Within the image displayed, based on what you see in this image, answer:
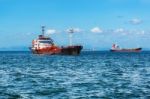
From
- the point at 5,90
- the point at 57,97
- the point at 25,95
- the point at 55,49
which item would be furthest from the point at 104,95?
the point at 55,49

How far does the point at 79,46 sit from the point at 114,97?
10145 centimetres

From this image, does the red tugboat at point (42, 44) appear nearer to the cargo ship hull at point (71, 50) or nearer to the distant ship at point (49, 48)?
the distant ship at point (49, 48)

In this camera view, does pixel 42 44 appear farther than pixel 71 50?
Yes

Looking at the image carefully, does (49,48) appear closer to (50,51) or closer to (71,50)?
(50,51)

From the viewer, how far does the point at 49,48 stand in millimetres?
142750

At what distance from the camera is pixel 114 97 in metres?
28.1

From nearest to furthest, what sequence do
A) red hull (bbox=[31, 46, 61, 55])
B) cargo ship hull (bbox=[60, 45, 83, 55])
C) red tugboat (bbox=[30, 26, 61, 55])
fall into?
1. cargo ship hull (bbox=[60, 45, 83, 55])
2. red hull (bbox=[31, 46, 61, 55])
3. red tugboat (bbox=[30, 26, 61, 55])

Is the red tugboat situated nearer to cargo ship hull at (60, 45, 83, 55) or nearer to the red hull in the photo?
the red hull

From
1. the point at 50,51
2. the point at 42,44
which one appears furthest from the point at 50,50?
the point at 42,44

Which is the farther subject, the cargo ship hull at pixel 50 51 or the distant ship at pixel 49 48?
the cargo ship hull at pixel 50 51

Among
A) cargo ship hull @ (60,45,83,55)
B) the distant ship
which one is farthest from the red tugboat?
cargo ship hull @ (60,45,83,55)

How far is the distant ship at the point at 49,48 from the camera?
132725 mm

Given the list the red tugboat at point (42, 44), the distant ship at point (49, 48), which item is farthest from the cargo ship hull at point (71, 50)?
the red tugboat at point (42, 44)

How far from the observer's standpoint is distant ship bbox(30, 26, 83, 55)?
13273cm
